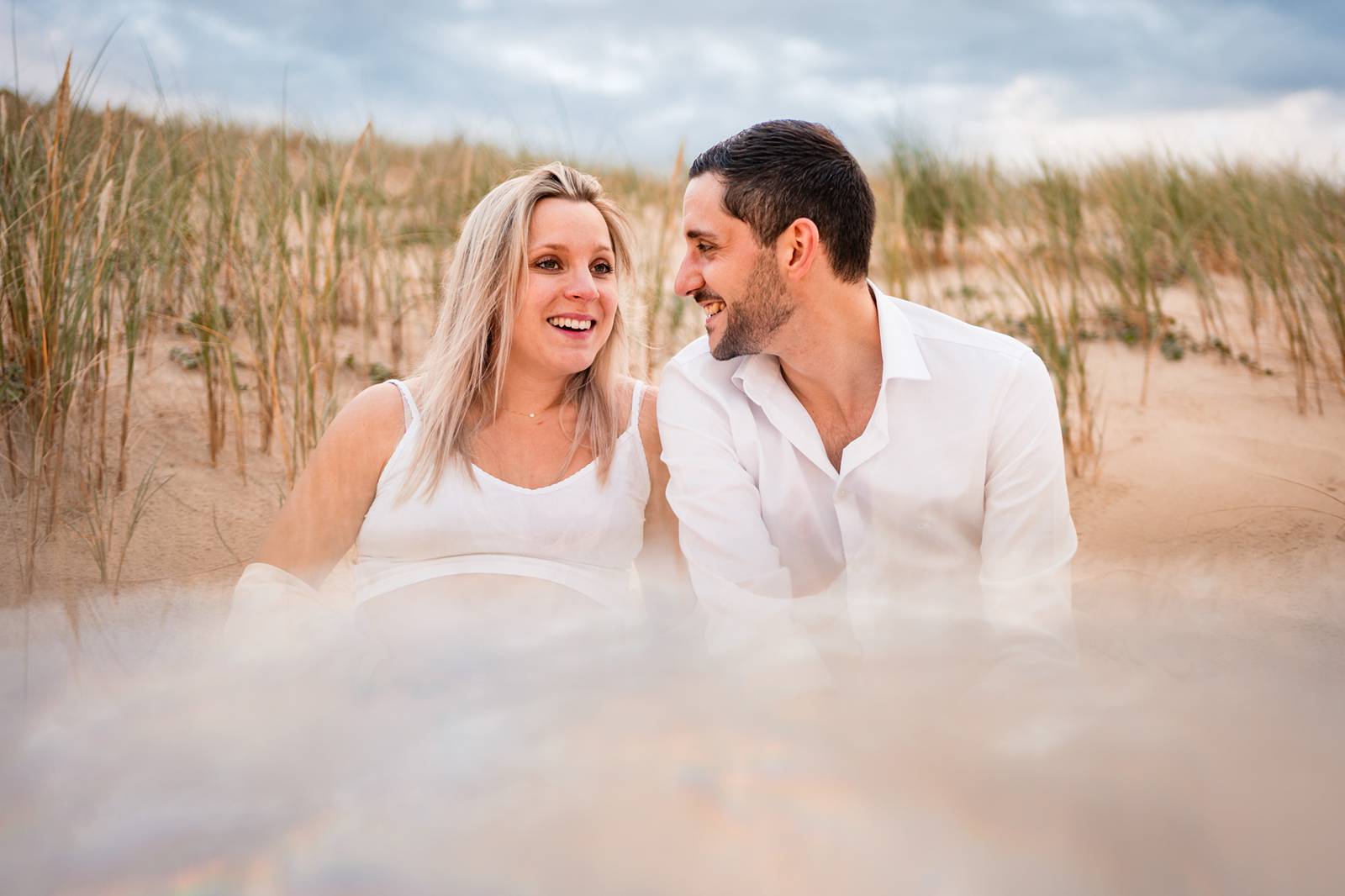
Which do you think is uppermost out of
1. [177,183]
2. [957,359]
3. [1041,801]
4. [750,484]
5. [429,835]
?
[177,183]

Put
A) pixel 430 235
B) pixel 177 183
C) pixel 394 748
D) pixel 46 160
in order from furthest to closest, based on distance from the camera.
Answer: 1. pixel 430 235
2. pixel 177 183
3. pixel 46 160
4. pixel 394 748

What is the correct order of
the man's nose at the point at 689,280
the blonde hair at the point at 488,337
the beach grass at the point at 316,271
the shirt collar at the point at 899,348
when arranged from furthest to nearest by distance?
1. the beach grass at the point at 316,271
2. the blonde hair at the point at 488,337
3. the man's nose at the point at 689,280
4. the shirt collar at the point at 899,348

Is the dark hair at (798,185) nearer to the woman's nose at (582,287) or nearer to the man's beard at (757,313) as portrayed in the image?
the man's beard at (757,313)

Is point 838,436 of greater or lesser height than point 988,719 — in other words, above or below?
above

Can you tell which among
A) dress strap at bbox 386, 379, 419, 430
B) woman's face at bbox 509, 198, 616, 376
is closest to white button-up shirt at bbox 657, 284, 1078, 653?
woman's face at bbox 509, 198, 616, 376

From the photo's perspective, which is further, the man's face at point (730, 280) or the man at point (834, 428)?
the man's face at point (730, 280)

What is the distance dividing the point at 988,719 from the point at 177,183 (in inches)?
143

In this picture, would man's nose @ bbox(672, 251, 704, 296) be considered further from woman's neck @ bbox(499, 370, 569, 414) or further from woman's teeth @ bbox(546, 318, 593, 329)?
woman's neck @ bbox(499, 370, 569, 414)

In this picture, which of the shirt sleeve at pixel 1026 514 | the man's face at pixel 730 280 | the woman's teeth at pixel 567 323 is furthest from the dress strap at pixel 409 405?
the shirt sleeve at pixel 1026 514

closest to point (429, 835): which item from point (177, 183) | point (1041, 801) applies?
point (1041, 801)

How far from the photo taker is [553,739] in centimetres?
167

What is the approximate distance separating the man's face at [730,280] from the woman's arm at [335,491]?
33.7 inches

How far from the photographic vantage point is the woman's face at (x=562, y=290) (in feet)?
8.50

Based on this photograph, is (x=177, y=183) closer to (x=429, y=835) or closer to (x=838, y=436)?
(x=838, y=436)
